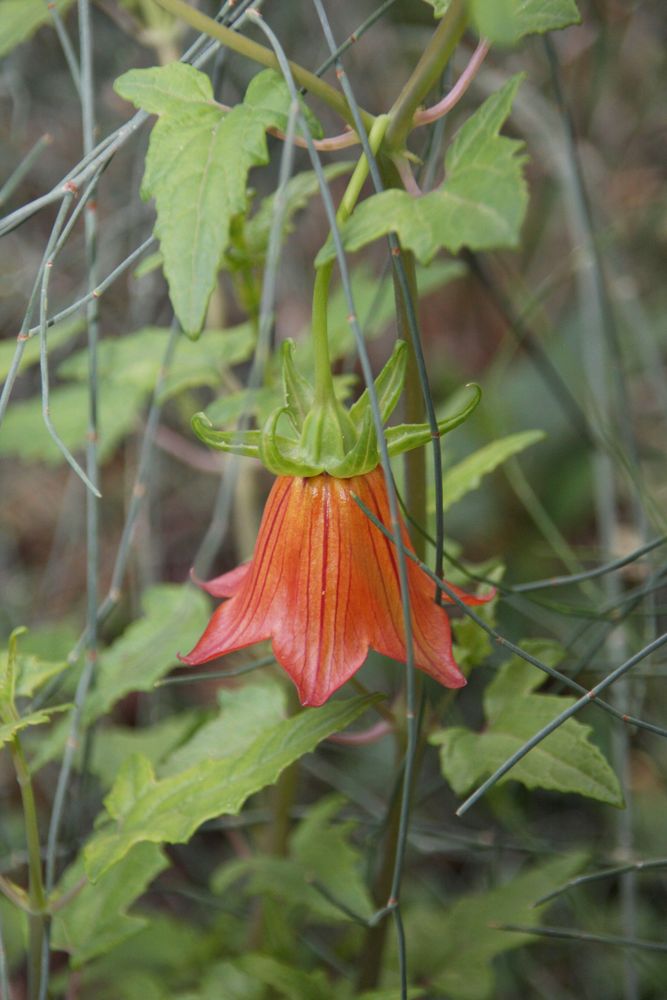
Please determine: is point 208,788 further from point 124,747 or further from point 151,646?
point 124,747

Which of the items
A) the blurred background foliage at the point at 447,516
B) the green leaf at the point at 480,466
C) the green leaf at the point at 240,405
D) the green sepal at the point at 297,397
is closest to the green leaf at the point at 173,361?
the blurred background foliage at the point at 447,516

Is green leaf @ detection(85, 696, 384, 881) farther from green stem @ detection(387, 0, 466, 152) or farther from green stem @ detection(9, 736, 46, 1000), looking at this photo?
green stem @ detection(387, 0, 466, 152)

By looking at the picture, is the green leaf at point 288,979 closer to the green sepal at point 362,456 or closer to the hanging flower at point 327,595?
the hanging flower at point 327,595

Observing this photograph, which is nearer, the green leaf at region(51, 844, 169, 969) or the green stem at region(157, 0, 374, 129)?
the green stem at region(157, 0, 374, 129)

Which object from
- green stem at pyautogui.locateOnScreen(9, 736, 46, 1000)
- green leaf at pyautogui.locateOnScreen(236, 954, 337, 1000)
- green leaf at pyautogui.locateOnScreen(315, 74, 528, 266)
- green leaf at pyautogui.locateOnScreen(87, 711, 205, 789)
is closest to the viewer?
green leaf at pyautogui.locateOnScreen(315, 74, 528, 266)

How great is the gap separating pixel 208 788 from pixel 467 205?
461 millimetres

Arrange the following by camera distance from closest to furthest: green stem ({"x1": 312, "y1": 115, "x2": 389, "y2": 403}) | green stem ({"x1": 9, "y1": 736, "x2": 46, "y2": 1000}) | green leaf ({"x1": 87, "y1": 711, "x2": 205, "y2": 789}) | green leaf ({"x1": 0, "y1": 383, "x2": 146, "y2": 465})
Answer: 1. green stem ({"x1": 312, "y1": 115, "x2": 389, "y2": 403})
2. green stem ({"x1": 9, "y1": 736, "x2": 46, "y2": 1000})
3. green leaf ({"x1": 87, "y1": 711, "x2": 205, "y2": 789})
4. green leaf ({"x1": 0, "y1": 383, "x2": 146, "y2": 465})

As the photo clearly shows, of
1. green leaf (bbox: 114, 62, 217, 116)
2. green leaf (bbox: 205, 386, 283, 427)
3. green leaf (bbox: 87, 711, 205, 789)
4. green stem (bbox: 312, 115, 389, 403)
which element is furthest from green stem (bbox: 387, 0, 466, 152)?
green leaf (bbox: 87, 711, 205, 789)

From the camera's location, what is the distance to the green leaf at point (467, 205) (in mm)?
578

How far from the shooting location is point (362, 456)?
68 centimetres

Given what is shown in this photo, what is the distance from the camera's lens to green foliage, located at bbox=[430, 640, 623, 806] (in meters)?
0.73

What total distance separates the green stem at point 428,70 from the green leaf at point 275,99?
5 centimetres

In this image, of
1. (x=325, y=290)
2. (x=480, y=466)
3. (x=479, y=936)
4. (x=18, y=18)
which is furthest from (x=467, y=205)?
(x=479, y=936)

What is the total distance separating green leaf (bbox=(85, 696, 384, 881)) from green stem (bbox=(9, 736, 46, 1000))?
5 centimetres
